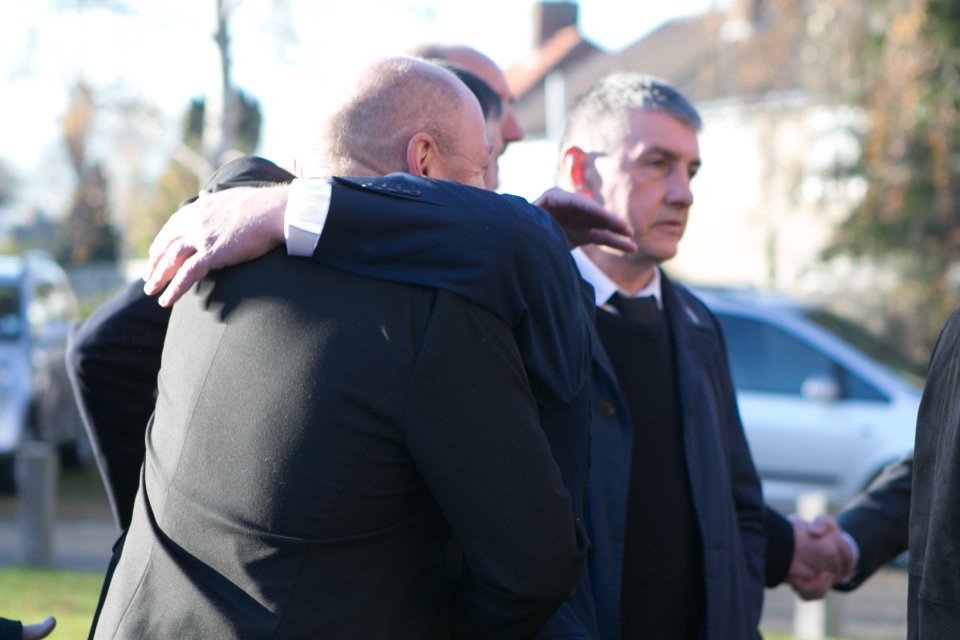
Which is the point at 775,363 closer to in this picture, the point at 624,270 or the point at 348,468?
the point at 624,270

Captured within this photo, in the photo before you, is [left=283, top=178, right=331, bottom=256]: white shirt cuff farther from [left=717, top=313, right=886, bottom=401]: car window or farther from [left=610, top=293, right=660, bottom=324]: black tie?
[left=717, top=313, right=886, bottom=401]: car window

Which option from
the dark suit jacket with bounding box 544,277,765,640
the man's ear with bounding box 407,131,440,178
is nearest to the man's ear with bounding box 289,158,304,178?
the man's ear with bounding box 407,131,440,178

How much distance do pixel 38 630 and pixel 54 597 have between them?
6.00 m

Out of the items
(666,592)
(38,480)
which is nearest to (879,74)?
(38,480)

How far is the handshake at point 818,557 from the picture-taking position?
427 cm

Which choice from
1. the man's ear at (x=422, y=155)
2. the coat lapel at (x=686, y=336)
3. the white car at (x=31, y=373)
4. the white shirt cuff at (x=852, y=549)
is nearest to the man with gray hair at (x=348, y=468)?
the man's ear at (x=422, y=155)

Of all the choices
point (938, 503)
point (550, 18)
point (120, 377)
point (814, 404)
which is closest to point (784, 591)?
point (814, 404)

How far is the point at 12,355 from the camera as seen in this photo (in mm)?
15008

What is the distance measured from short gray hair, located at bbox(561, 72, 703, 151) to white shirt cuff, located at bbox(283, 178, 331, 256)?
6.32 ft

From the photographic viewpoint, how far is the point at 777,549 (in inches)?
168

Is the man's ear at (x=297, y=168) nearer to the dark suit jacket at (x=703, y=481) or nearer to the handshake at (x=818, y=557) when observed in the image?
the dark suit jacket at (x=703, y=481)

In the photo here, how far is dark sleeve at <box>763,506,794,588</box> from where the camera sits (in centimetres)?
425

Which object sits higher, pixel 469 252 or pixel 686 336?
pixel 469 252

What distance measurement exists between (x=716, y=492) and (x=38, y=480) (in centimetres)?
758
